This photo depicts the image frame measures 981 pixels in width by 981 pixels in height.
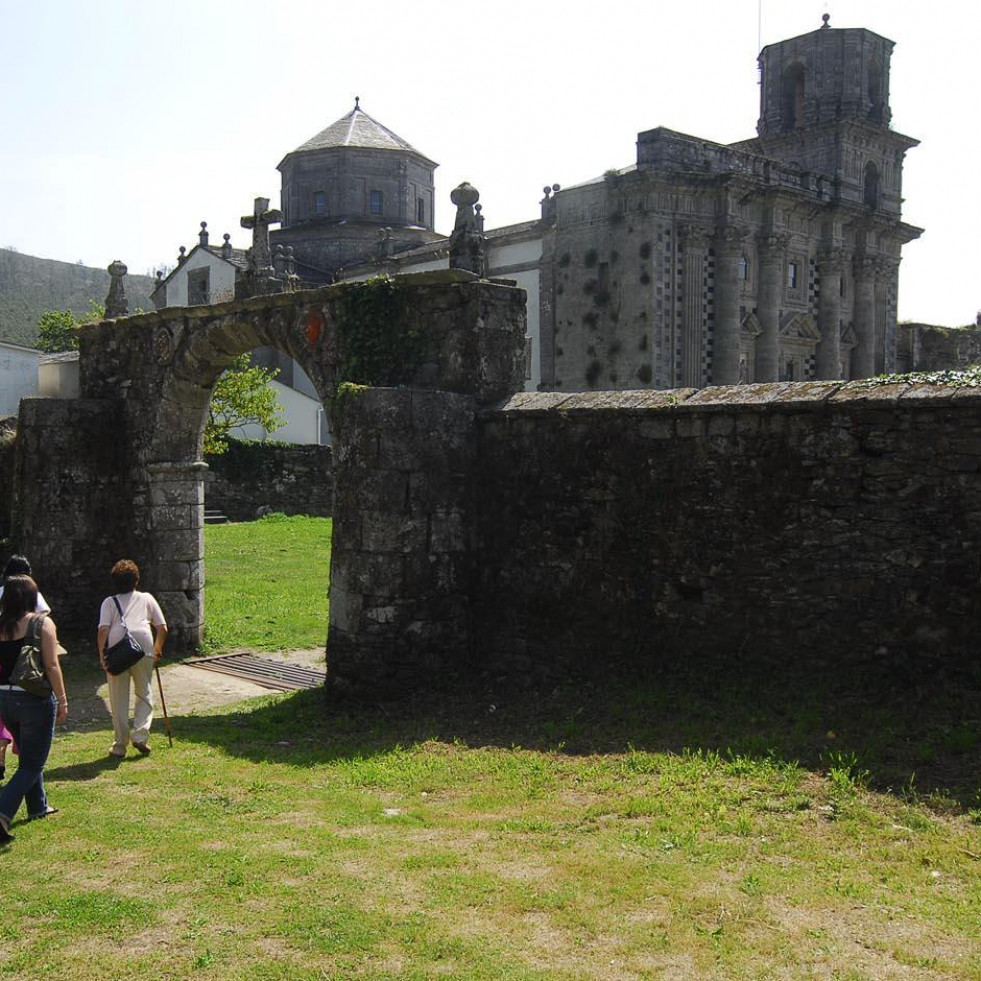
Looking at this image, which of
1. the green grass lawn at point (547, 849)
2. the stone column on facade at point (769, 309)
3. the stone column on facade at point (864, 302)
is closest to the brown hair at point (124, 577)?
the green grass lawn at point (547, 849)

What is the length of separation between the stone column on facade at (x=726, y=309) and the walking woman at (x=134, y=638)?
25.5 metres

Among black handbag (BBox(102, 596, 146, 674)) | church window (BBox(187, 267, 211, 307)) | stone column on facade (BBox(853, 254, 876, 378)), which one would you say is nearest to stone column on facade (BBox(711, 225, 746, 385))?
stone column on facade (BBox(853, 254, 876, 378))

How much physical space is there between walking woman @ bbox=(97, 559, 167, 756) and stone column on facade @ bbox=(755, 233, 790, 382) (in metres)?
27.8

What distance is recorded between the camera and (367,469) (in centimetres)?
838

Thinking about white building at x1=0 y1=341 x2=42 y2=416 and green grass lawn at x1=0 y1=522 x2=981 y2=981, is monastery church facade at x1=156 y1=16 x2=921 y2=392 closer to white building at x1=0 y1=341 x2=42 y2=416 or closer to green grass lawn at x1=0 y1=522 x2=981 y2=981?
white building at x1=0 y1=341 x2=42 y2=416

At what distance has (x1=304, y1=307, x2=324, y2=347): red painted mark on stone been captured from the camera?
991 centimetres

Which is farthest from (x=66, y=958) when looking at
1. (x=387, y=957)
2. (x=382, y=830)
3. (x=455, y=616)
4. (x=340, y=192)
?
(x=340, y=192)

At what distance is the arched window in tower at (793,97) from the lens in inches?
1496

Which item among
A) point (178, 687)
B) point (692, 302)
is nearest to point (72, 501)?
point (178, 687)

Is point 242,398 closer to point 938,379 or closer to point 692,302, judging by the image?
point 692,302

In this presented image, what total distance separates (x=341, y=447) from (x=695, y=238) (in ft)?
79.5

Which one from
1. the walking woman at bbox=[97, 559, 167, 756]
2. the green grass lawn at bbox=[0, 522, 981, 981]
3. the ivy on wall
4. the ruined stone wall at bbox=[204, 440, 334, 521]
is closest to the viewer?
the green grass lawn at bbox=[0, 522, 981, 981]

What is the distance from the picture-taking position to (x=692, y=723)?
672cm

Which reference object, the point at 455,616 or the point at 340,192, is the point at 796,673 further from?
the point at 340,192
